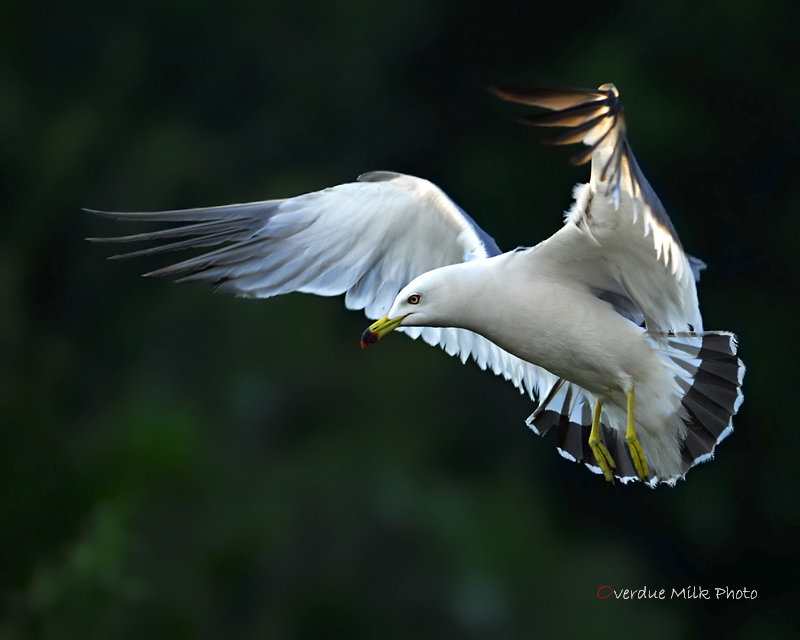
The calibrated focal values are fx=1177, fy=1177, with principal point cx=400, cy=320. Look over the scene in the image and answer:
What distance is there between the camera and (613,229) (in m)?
2.23

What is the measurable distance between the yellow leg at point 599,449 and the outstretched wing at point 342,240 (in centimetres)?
31

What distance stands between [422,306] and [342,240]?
A: 0.48m

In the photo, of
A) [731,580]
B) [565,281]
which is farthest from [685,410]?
[731,580]

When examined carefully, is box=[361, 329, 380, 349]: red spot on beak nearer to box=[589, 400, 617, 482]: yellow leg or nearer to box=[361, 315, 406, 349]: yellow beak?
Answer: box=[361, 315, 406, 349]: yellow beak

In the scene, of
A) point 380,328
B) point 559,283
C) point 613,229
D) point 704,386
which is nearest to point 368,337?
point 380,328

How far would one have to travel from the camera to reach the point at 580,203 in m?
2.16

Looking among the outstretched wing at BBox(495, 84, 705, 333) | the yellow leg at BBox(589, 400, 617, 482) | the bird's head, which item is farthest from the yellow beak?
the yellow leg at BBox(589, 400, 617, 482)

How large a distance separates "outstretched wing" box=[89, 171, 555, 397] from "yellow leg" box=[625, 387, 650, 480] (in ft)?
1.34

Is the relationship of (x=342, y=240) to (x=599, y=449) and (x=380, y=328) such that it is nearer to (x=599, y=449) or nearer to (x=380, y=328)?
(x=380, y=328)

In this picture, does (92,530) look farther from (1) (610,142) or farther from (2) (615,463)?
(1) (610,142)

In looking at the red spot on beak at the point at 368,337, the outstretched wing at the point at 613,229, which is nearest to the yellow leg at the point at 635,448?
the outstretched wing at the point at 613,229

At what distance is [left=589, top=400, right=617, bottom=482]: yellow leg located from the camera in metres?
2.59

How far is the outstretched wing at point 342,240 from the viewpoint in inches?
107

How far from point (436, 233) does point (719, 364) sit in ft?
2.44
